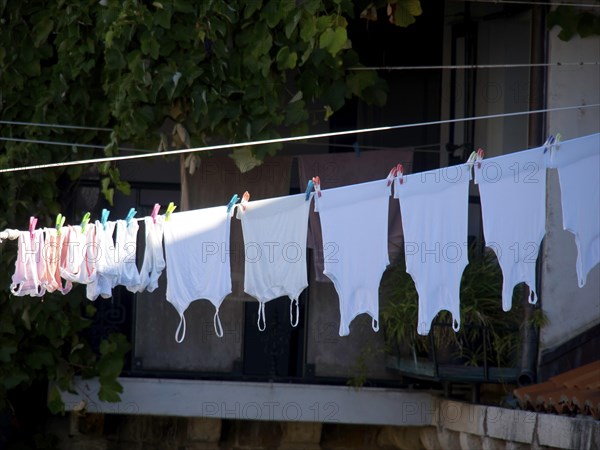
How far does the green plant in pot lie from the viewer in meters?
9.89

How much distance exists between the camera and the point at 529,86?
1039 centimetres

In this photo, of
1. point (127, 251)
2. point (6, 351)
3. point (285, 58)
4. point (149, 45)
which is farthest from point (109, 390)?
point (285, 58)

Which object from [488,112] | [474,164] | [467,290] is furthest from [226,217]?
[488,112]

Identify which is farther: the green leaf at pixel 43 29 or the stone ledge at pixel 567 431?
the green leaf at pixel 43 29

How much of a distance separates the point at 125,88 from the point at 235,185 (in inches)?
52.2

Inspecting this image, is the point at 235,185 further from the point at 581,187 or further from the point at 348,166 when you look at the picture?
the point at 581,187

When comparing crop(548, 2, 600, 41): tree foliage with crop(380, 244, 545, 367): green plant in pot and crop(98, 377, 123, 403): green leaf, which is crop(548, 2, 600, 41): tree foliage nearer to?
crop(380, 244, 545, 367): green plant in pot

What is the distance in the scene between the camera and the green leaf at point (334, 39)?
9.27m

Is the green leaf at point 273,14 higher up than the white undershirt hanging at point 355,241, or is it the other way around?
the green leaf at point 273,14

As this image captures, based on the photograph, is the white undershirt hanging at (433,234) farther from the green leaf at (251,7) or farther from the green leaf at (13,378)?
the green leaf at (13,378)

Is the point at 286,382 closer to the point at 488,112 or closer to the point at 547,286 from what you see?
the point at 547,286

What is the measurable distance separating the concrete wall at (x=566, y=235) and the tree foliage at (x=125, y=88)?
1.37 m

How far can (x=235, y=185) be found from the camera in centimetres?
1037

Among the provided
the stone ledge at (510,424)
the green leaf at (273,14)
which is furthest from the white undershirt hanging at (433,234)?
the green leaf at (273,14)
